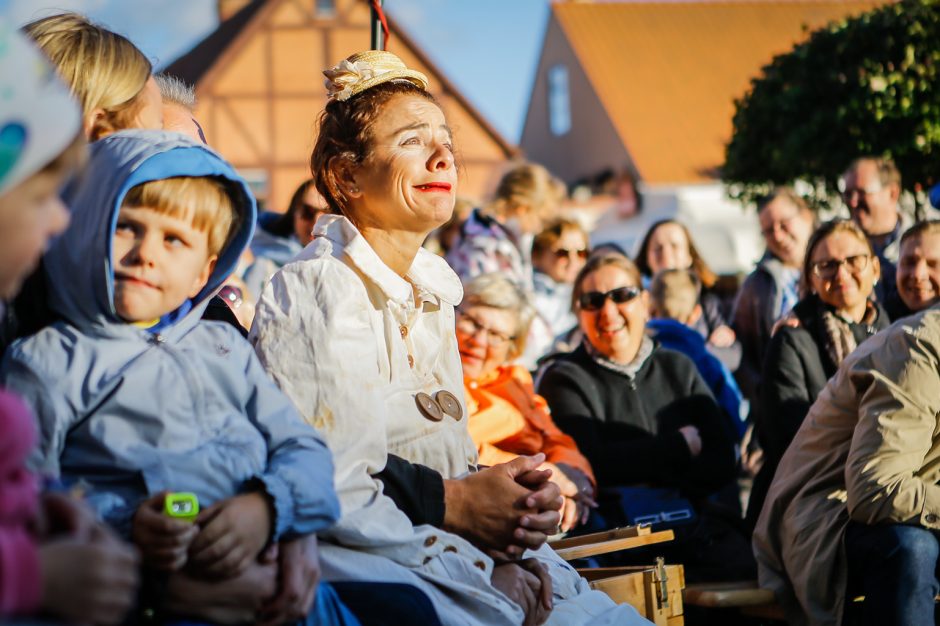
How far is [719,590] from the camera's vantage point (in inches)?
193

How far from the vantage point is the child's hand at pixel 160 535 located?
2.11 m

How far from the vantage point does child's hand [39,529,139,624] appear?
1.58 meters

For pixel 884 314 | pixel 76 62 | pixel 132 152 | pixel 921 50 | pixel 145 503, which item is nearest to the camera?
pixel 145 503

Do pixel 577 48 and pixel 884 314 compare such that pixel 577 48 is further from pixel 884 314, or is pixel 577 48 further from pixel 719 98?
pixel 884 314

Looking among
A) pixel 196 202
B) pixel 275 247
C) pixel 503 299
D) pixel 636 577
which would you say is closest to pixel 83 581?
pixel 196 202

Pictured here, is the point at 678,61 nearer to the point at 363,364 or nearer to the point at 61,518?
the point at 363,364

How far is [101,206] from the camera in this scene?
7.59 feet

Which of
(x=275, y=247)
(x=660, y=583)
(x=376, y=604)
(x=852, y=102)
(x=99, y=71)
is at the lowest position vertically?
(x=660, y=583)

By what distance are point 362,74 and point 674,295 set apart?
412 cm

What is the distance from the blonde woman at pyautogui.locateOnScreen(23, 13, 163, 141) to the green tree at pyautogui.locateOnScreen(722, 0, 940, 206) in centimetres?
1219

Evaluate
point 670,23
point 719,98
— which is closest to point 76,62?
point 719,98

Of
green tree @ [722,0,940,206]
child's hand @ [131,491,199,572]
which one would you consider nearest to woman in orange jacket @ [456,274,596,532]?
child's hand @ [131,491,199,572]

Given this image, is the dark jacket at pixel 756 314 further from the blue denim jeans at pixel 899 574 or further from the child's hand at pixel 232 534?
the child's hand at pixel 232 534

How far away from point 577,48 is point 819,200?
23619mm
